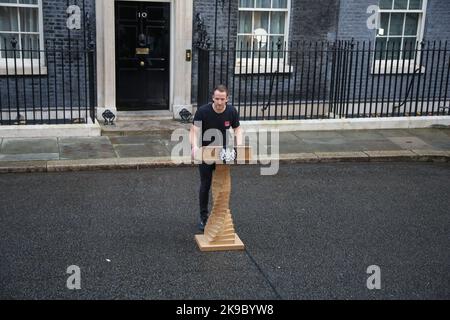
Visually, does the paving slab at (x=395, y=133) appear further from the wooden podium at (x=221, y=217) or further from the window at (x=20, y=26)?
the window at (x=20, y=26)

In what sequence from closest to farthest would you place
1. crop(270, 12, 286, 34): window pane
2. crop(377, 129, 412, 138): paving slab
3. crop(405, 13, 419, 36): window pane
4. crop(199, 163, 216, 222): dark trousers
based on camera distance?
crop(199, 163, 216, 222): dark trousers < crop(377, 129, 412, 138): paving slab < crop(270, 12, 286, 34): window pane < crop(405, 13, 419, 36): window pane

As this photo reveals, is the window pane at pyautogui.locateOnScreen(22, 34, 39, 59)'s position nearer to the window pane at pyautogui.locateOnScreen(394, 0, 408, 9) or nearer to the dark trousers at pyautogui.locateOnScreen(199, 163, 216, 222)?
the dark trousers at pyautogui.locateOnScreen(199, 163, 216, 222)

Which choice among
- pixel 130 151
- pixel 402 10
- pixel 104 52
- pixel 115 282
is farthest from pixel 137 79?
pixel 115 282

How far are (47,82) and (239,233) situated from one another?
20.0 ft

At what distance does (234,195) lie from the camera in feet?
27.9

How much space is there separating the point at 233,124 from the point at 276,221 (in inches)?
55.9

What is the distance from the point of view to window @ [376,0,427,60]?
1402cm

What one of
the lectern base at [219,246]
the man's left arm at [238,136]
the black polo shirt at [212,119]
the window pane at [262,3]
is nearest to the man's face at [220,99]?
the black polo shirt at [212,119]

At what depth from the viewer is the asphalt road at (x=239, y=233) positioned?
5645 millimetres

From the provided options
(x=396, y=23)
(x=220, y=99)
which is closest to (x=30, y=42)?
(x=220, y=99)

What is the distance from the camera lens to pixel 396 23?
46.6 feet

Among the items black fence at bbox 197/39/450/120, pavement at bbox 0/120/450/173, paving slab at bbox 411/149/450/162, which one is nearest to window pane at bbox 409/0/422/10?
black fence at bbox 197/39/450/120

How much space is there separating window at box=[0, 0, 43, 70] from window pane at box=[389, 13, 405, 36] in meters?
7.84

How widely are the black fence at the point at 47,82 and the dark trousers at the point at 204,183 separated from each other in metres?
5.00
